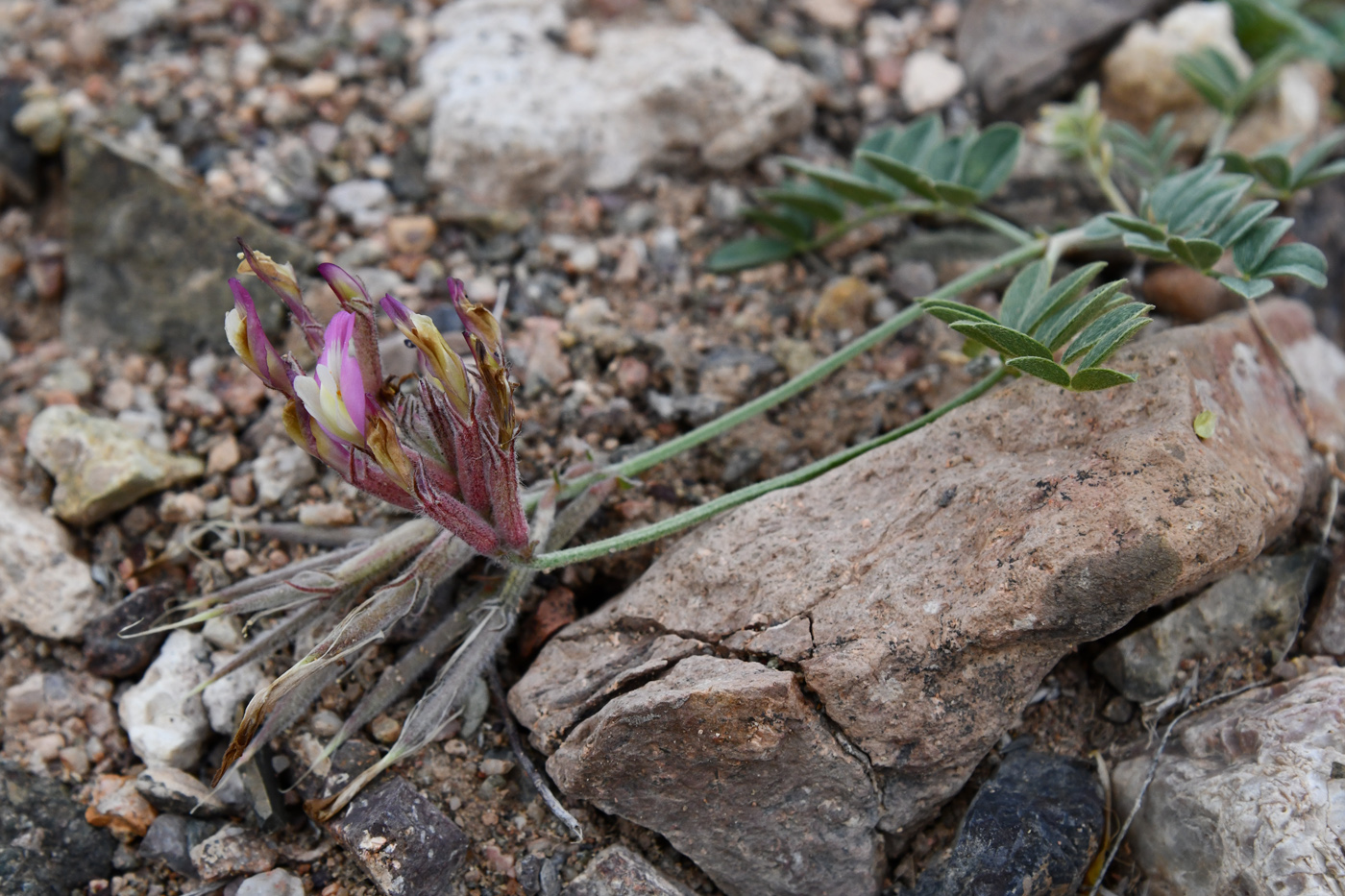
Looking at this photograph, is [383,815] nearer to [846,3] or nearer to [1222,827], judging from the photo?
[1222,827]

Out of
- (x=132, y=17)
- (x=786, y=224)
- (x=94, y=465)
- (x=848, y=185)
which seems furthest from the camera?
(x=132, y=17)

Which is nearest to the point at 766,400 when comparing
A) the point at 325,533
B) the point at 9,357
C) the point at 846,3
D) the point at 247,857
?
the point at 325,533

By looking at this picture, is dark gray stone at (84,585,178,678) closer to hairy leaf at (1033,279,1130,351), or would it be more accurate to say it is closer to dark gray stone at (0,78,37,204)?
dark gray stone at (0,78,37,204)

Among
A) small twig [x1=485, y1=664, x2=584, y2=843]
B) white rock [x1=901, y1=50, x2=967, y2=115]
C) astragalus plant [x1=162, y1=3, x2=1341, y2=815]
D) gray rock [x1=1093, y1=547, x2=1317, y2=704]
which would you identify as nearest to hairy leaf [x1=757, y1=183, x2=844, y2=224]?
astragalus plant [x1=162, y1=3, x2=1341, y2=815]

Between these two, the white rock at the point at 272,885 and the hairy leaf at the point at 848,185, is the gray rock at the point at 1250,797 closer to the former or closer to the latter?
the hairy leaf at the point at 848,185

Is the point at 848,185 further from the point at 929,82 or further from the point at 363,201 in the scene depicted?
the point at 363,201

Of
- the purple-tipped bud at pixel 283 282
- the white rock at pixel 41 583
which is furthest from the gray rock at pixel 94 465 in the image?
the purple-tipped bud at pixel 283 282

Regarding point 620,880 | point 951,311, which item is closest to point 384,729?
point 620,880
